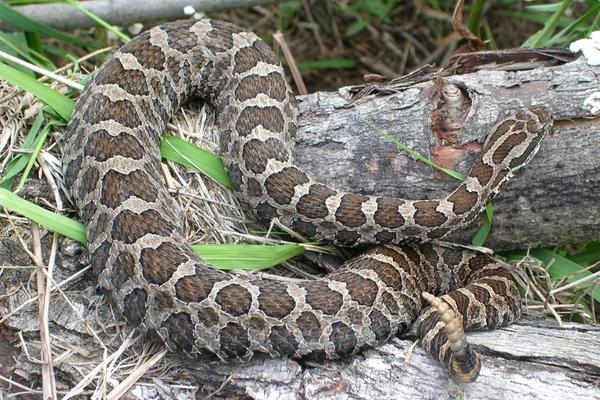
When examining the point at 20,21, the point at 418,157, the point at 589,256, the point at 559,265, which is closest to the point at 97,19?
the point at 20,21

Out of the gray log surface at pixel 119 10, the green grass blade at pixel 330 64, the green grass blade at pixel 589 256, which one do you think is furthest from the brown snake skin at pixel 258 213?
the green grass blade at pixel 330 64

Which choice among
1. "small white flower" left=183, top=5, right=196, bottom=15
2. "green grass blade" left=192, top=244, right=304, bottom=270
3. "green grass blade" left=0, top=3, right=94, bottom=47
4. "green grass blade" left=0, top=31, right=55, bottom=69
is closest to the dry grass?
"green grass blade" left=192, top=244, right=304, bottom=270

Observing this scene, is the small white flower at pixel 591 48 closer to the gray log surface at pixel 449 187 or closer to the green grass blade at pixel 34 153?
the gray log surface at pixel 449 187

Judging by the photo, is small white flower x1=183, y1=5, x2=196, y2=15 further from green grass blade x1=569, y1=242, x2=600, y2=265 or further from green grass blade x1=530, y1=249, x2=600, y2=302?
green grass blade x1=569, y1=242, x2=600, y2=265

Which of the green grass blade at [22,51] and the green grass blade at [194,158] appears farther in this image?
the green grass blade at [22,51]

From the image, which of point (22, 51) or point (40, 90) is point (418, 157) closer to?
point (40, 90)

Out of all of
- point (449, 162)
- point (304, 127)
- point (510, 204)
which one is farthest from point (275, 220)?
point (510, 204)
